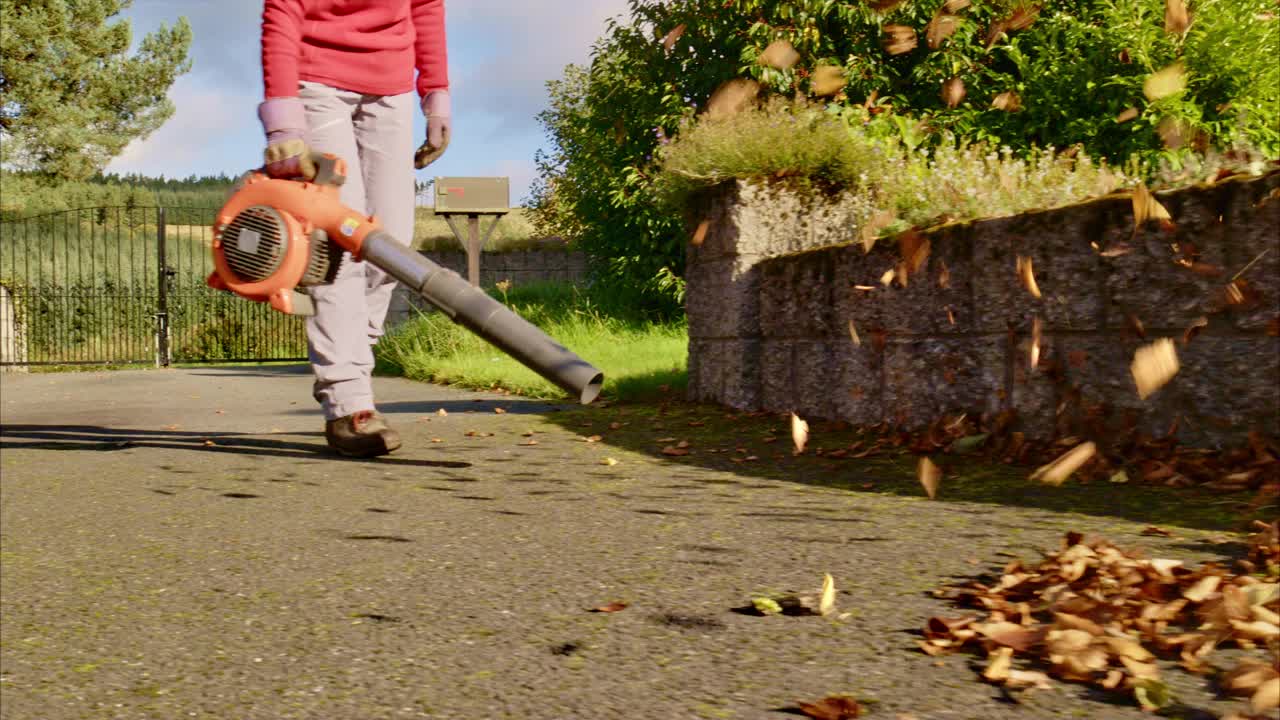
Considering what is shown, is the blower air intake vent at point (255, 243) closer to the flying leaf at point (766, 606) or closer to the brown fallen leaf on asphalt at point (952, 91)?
the flying leaf at point (766, 606)

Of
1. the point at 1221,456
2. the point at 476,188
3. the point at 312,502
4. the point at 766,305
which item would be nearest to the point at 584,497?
the point at 312,502

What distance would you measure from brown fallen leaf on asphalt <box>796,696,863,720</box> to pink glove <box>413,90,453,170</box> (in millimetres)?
1095

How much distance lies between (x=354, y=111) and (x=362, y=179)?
0.16 m

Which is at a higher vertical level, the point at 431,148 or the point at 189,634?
the point at 431,148

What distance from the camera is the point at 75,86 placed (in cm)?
2062

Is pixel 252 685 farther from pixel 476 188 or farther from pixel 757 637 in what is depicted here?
pixel 476 188

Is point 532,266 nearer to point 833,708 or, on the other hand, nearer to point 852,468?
point 852,468

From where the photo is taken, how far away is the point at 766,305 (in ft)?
19.1

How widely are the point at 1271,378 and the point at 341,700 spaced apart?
9.16 feet

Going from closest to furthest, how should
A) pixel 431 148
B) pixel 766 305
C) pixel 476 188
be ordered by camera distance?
pixel 431 148 → pixel 766 305 → pixel 476 188

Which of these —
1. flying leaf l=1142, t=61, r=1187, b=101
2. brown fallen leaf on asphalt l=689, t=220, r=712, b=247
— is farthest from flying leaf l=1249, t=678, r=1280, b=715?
flying leaf l=1142, t=61, r=1187, b=101

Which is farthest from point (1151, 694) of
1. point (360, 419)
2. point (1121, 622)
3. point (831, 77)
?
point (831, 77)

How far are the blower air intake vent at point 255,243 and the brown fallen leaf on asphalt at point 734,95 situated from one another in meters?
8.97

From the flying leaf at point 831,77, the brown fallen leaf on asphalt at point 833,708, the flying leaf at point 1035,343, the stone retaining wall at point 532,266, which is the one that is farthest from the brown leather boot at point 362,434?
the stone retaining wall at point 532,266
